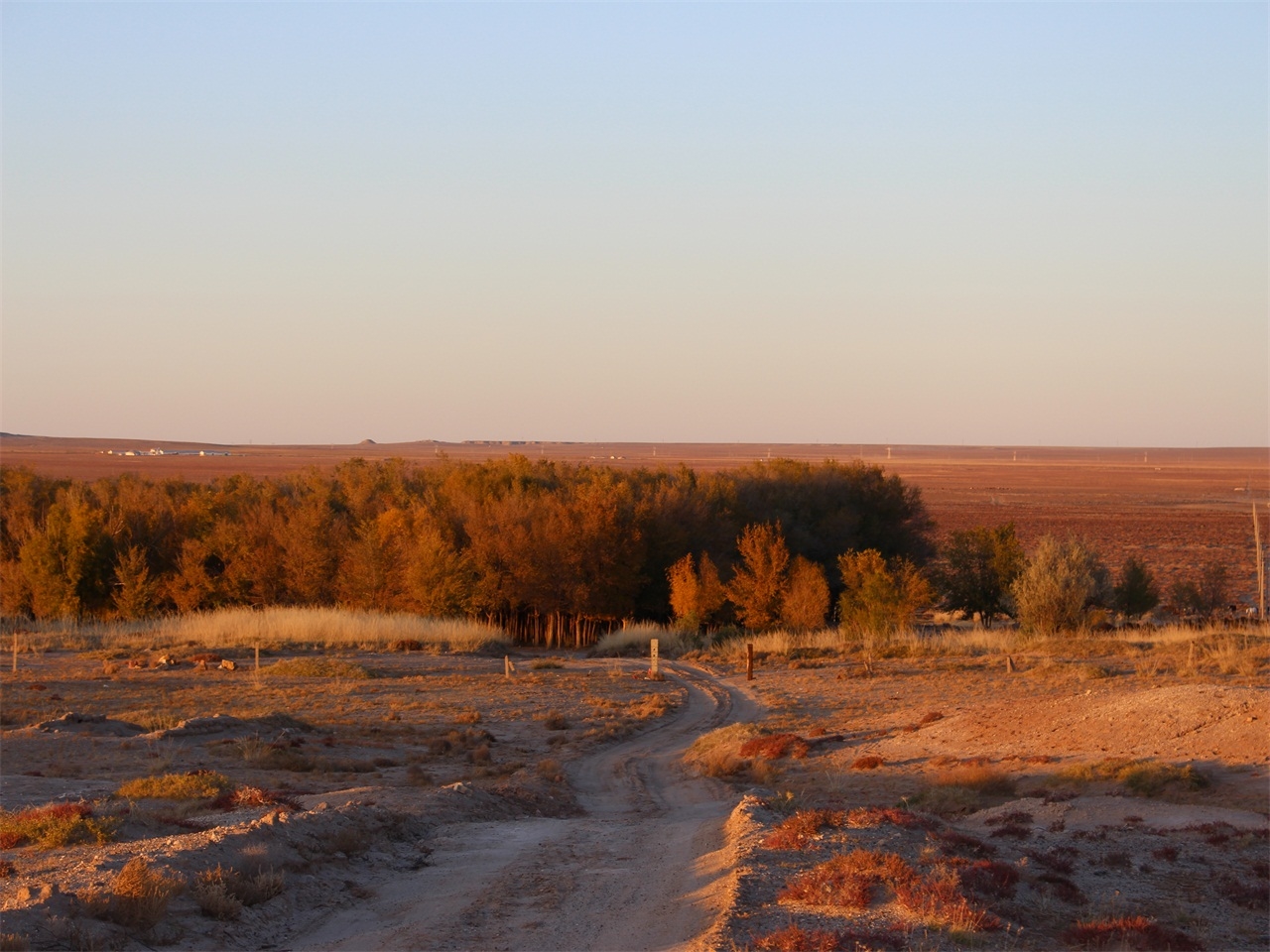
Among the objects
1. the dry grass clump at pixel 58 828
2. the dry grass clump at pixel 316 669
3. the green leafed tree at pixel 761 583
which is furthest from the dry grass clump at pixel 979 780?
the green leafed tree at pixel 761 583

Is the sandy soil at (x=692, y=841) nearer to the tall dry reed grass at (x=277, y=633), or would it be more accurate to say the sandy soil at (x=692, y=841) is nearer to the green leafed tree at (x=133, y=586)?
the tall dry reed grass at (x=277, y=633)

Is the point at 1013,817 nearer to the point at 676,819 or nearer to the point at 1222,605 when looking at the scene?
the point at 676,819

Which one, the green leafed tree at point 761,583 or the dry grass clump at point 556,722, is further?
the green leafed tree at point 761,583

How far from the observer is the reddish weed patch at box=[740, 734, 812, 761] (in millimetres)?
19859

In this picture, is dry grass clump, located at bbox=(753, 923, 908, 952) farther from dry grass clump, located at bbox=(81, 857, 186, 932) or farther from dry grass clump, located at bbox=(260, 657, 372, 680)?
dry grass clump, located at bbox=(260, 657, 372, 680)

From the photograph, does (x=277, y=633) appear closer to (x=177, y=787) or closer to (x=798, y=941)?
(x=177, y=787)

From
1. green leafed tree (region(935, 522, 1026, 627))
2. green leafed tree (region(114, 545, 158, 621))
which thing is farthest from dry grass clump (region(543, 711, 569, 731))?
green leafed tree (region(114, 545, 158, 621))

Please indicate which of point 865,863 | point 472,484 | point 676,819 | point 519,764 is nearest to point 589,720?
point 519,764

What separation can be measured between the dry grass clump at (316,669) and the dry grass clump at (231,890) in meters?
20.4

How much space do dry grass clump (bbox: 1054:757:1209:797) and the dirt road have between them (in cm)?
522

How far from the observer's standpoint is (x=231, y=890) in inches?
368

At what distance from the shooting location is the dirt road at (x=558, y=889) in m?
8.77

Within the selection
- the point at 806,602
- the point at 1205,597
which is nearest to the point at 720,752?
the point at 806,602

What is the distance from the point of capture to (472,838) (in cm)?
1282
